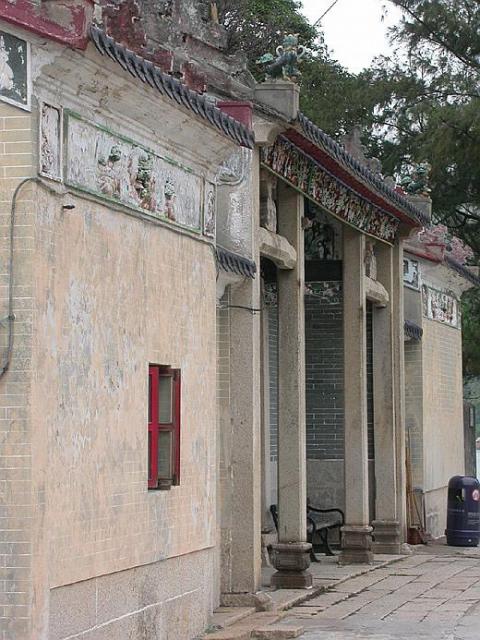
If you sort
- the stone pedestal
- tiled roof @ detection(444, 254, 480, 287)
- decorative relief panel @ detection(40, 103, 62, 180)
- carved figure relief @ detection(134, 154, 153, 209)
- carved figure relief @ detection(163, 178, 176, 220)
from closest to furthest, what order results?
1. decorative relief panel @ detection(40, 103, 62, 180)
2. carved figure relief @ detection(134, 154, 153, 209)
3. carved figure relief @ detection(163, 178, 176, 220)
4. the stone pedestal
5. tiled roof @ detection(444, 254, 480, 287)

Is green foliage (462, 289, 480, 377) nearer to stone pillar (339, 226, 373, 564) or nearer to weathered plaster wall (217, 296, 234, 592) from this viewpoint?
stone pillar (339, 226, 373, 564)

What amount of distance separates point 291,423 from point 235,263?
2.53 metres

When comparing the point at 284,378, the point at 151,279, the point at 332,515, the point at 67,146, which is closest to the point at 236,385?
the point at 284,378

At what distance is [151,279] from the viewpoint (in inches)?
402

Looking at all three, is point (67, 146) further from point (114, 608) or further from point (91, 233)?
point (114, 608)

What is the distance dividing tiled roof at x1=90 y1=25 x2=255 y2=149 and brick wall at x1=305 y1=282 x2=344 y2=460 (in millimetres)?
6216

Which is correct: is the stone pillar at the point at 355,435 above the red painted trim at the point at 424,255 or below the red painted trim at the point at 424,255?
below

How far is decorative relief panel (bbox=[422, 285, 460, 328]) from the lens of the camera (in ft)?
73.4

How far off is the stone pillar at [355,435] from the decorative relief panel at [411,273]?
447cm

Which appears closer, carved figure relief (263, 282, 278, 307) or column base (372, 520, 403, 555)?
carved figure relief (263, 282, 278, 307)

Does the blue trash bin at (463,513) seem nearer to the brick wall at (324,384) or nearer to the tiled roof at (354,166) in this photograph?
the brick wall at (324,384)

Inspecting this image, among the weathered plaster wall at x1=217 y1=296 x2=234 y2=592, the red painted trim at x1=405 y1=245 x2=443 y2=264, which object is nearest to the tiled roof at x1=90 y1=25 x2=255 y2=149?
the weathered plaster wall at x1=217 y1=296 x2=234 y2=592

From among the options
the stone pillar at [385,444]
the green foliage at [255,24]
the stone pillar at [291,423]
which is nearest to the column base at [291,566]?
the stone pillar at [291,423]

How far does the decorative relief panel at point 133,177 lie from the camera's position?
8930 mm
